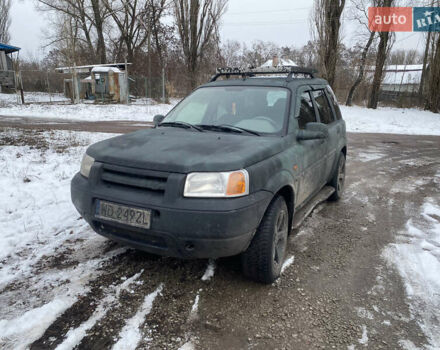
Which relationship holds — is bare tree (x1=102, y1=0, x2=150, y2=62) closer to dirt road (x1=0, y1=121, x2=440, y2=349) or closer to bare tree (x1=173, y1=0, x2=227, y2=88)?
bare tree (x1=173, y1=0, x2=227, y2=88)

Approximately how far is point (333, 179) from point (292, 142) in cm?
205

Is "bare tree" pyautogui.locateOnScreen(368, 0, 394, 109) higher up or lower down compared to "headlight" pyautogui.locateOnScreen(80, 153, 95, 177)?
higher up

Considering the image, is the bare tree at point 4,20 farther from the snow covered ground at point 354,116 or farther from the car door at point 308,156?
the car door at point 308,156

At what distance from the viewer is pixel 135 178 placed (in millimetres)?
2545

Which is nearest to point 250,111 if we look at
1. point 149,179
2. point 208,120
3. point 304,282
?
point 208,120

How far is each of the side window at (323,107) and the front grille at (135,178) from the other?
261cm

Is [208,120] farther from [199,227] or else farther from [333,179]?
[333,179]

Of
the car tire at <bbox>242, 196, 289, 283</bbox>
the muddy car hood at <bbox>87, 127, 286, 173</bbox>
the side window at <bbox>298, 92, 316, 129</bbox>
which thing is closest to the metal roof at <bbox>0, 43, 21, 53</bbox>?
the muddy car hood at <bbox>87, 127, 286, 173</bbox>

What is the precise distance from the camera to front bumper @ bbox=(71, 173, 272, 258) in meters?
2.29

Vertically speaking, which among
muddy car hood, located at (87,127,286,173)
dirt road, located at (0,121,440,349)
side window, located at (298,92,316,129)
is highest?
side window, located at (298,92,316,129)

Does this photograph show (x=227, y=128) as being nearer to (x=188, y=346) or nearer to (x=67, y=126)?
(x=188, y=346)

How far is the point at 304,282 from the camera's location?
2.95 m

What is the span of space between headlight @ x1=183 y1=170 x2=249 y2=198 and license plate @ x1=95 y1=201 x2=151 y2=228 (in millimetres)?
357

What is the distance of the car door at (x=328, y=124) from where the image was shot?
4.28 metres
